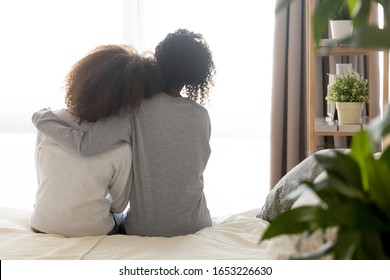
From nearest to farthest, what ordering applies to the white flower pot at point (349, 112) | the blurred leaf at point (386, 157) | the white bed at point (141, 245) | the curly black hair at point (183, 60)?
the blurred leaf at point (386, 157) → the white bed at point (141, 245) → the curly black hair at point (183, 60) → the white flower pot at point (349, 112)

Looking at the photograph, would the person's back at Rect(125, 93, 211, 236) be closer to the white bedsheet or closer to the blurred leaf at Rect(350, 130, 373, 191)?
the white bedsheet

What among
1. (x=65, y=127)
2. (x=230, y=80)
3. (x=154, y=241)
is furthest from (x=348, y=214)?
A: (x=230, y=80)

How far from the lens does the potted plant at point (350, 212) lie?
732 mm

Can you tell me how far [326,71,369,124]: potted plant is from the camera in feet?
9.30

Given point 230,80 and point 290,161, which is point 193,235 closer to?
point 290,161

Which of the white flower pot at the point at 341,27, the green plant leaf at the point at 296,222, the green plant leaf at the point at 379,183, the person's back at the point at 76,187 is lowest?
the person's back at the point at 76,187

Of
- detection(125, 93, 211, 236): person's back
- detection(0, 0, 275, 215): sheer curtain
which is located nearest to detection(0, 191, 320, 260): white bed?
detection(125, 93, 211, 236): person's back

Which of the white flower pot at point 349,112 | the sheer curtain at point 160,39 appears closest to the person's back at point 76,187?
the white flower pot at point 349,112

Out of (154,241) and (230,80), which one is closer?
(154,241)

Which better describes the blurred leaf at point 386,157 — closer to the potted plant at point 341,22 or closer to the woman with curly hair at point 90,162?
the woman with curly hair at point 90,162

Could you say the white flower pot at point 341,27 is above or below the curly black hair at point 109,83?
above

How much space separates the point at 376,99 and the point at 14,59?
7.02 feet

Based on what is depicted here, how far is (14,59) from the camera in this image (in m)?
3.96

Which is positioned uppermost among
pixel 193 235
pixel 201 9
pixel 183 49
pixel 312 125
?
pixel 201 9
